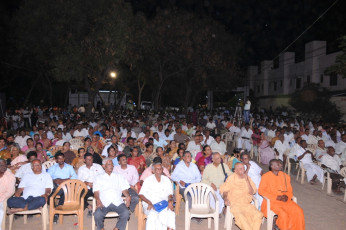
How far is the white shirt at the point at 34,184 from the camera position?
5.86 meters

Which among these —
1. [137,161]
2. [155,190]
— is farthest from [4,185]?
[137,161]

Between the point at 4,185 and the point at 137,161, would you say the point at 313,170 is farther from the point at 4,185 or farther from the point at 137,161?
the point at 4,185

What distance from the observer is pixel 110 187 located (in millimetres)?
5754

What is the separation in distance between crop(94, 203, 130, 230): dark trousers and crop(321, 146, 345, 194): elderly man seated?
5.71 m

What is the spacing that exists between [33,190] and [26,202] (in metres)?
0.35

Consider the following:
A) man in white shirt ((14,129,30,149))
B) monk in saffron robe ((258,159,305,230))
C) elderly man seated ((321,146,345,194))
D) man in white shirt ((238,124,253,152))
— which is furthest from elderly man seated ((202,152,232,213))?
man in white shirt ((238,124,253,152))

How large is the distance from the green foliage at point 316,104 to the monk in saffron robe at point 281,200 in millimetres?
16282

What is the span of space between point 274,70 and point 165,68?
17238 mm

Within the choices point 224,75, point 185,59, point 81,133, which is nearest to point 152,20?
point 185,59

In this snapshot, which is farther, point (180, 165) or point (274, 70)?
point (274, 70)

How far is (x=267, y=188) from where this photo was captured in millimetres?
5879

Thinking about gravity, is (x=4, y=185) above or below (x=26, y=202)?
above

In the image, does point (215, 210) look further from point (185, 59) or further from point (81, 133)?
point (185, 59)

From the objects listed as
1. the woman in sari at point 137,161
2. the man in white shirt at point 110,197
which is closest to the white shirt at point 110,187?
the man in white shirt at point 110,197
